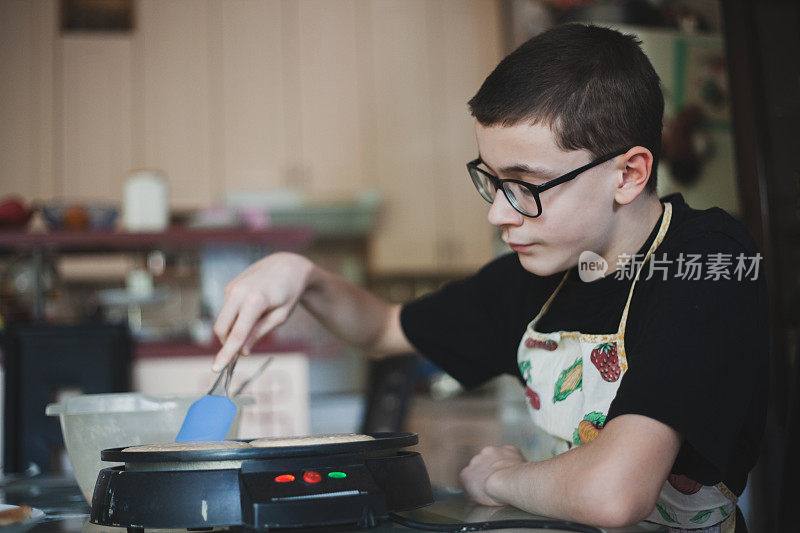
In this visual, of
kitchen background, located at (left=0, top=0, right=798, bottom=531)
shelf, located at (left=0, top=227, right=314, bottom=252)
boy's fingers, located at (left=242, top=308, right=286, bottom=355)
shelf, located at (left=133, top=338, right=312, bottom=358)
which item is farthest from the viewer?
kitchen background, located at (left=0, top=0, right=798, bottom=531)

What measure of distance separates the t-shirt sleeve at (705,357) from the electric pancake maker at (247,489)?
24 cm

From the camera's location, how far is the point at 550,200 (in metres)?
0.82

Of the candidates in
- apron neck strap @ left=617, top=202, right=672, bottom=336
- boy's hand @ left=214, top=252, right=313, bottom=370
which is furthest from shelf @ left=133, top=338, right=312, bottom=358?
apron neck strap @ left=617, top=202, right=672, bottom=336

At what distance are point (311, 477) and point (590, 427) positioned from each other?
1.24ft

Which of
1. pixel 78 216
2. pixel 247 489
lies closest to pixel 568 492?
pixel 247 489

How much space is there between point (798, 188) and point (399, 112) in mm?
3097

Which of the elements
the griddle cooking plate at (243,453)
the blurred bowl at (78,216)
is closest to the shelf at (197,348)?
the blurred bowl at (78,216)

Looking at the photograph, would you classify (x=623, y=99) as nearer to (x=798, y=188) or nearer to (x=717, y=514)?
(x=717, y=514)

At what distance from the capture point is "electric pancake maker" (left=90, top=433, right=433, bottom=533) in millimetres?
570

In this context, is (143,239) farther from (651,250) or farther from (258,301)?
(651,250)

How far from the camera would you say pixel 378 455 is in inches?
25.3

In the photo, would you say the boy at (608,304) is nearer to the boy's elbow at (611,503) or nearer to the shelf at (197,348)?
the boy's elbow at (611,503)

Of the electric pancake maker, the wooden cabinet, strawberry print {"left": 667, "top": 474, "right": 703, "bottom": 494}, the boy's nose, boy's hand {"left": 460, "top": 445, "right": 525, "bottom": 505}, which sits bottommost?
strawberry print {"left": 667, "top": 474, "right": 703, "bottom": 494}

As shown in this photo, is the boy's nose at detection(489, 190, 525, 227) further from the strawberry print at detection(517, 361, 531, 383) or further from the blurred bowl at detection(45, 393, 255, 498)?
the blurred bowl at detection(45, 393, 255, 498)
